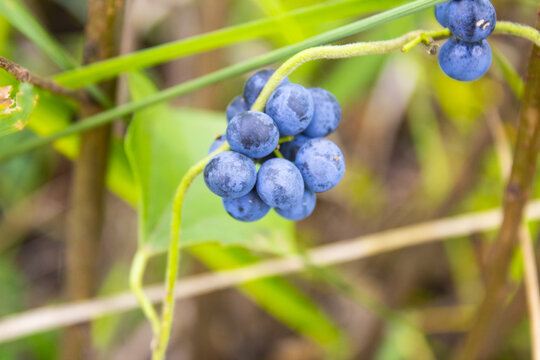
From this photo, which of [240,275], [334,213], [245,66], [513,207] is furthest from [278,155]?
[334,213]

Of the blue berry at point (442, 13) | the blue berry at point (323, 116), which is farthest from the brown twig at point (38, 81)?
the blue berry at point (442, 13)

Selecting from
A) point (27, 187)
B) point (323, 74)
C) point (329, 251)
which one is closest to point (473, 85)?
point (323, 74)

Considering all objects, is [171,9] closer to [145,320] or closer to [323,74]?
[323,74]

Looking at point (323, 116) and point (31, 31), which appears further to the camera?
point (31, 31)

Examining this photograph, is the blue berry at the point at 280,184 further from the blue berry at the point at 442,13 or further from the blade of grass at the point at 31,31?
the blade of grass at the point at 31,31

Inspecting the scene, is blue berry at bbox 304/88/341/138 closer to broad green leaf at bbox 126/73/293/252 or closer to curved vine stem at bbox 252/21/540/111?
curved vine stem at bbox 252/21/540/111

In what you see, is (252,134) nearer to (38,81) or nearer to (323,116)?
(323,116)
